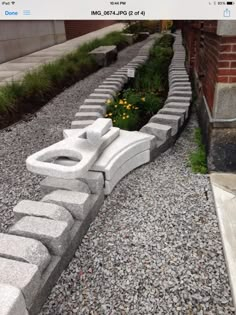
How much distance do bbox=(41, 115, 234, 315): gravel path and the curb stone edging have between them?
0.14 meters

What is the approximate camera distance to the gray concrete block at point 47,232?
7.14 feet

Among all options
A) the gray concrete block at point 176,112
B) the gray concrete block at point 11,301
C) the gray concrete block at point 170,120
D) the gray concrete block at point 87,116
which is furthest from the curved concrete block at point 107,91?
the gray concrete block at point 11,301

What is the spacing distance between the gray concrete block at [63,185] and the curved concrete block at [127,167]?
31cm

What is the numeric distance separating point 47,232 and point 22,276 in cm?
42

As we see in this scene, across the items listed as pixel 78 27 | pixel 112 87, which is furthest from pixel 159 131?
pixel 78 27

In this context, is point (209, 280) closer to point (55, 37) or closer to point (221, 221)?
point (221, 221)

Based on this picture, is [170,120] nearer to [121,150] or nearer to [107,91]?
[121,150]

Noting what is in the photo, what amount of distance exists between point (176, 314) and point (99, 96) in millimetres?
3966

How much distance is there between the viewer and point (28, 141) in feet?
15.3

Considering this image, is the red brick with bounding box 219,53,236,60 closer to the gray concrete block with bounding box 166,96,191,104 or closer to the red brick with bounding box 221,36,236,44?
the red brick with bounding box 221,36,236,44

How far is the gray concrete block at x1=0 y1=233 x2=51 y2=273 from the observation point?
1964mm

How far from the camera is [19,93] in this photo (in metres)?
5.80

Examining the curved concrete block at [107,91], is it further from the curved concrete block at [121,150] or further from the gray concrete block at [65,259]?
the gray concrete block at [65,259]
